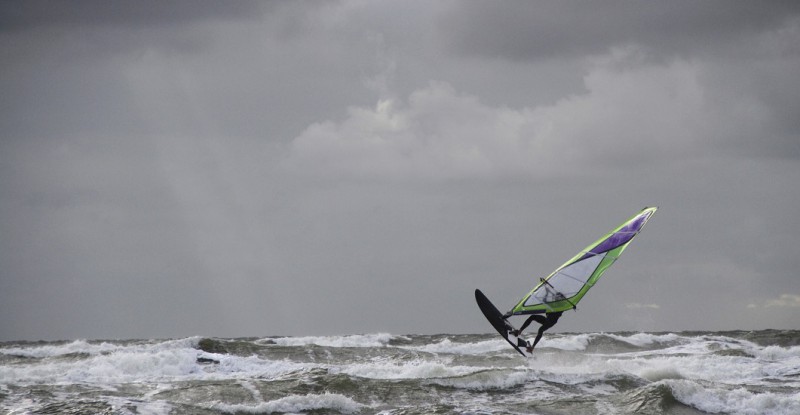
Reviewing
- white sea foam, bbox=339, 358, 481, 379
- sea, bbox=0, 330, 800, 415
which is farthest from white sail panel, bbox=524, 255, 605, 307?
white sea foam, bbox=339, 358, 481, 379

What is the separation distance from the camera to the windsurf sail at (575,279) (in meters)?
14.2

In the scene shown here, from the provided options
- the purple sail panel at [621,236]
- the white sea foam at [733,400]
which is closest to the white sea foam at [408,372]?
the purple sail panel at [621,236]

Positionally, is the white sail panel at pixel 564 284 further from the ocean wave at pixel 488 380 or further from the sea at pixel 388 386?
the sea at pixel 388 386

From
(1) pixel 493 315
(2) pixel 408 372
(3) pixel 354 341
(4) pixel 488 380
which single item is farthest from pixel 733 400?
(3) pixel 354 341

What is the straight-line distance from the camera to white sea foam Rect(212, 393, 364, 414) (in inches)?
483

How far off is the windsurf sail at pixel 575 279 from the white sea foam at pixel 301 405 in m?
3.92

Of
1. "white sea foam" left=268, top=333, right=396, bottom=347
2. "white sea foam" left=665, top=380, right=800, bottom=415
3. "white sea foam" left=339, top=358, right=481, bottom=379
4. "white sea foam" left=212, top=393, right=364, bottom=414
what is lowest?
"white sea foam" left=665, top=380, right=800, bottom=415

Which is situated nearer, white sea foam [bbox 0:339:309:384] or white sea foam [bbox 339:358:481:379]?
white sea foam [bbox 339:358:481:379]

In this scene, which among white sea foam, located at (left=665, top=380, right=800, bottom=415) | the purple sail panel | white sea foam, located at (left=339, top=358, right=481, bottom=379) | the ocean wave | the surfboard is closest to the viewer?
white sea foam, located at (left=665, top=380, right=800, bottom=415)

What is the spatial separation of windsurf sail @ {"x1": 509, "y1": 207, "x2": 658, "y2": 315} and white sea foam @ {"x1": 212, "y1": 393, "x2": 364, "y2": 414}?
392 cm

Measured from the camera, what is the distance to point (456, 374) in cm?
1565

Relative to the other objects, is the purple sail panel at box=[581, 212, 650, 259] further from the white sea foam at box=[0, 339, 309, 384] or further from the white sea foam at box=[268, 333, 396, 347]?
the white sea foam at box=[268, 333, 396, 347]

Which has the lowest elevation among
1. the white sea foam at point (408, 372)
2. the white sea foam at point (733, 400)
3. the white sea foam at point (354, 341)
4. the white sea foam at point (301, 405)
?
the white sea foam at point (733, 400)

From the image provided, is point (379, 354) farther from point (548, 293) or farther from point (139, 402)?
point (139, 402)
